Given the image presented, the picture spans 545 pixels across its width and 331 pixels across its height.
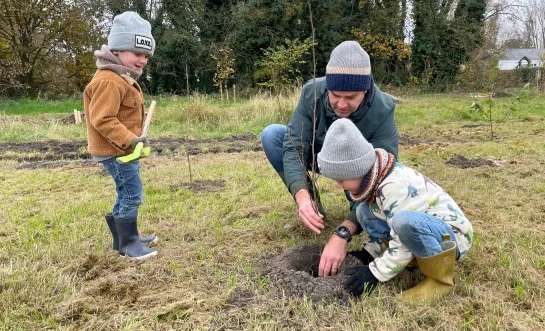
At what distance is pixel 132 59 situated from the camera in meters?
2.87

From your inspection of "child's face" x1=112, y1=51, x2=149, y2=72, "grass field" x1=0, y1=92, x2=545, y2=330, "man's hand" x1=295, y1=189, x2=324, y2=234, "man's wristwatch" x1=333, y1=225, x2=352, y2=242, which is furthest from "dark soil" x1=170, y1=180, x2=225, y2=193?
"man's wristwatch" x1=333, y1=225, x2=352, y2=242

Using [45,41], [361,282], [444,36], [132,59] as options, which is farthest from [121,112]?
[444,36]

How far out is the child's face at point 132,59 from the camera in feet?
9.36

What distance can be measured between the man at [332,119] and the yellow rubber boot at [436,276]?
1.44 feet

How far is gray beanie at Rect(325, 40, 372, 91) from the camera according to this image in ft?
8.27

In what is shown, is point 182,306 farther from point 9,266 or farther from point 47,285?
point 9,266

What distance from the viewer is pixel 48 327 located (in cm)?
210

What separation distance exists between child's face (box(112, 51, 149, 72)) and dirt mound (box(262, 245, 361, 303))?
1.50m

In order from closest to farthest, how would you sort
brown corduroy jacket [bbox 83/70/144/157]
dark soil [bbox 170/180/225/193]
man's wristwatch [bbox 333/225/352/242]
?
man's wristwatch [bbox 333/225/352/242] → brown corduroy jacket [bbox 83/70/144/157] → dark soil [bbox 170/180/225/193]

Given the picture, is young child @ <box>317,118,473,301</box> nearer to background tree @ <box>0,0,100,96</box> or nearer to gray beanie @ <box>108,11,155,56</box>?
gray beanie @ <box>108,11,155,56</box>

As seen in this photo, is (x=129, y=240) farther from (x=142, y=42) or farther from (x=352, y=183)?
(x=352, y=183)

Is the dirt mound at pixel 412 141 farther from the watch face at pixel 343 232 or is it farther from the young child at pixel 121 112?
the young child at pixel 121 112

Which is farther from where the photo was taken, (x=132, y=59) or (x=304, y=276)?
(x=132, y=59)

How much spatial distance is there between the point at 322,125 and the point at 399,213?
1200 millimetres
